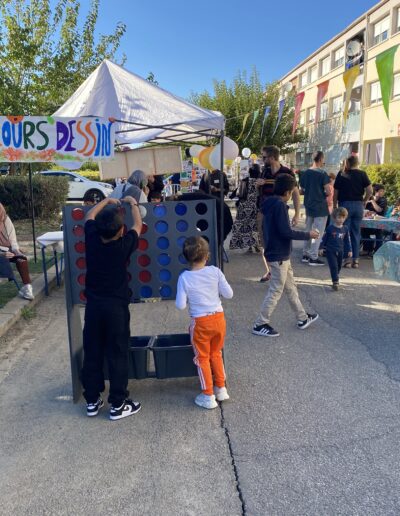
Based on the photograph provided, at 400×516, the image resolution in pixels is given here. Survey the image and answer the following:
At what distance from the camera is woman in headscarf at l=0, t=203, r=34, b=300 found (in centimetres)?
596

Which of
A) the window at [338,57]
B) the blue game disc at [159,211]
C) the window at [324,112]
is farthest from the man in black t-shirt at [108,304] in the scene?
the window at [324,112]

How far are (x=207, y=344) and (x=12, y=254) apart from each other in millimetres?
3632

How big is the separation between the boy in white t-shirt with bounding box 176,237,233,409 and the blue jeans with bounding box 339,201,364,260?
5.06 meters

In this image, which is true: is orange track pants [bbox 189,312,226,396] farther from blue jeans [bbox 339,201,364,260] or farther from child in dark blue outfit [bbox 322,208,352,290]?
blue jeans [bbox 339,201,364,260]

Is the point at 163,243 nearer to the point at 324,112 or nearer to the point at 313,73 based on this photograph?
the point at 324,112

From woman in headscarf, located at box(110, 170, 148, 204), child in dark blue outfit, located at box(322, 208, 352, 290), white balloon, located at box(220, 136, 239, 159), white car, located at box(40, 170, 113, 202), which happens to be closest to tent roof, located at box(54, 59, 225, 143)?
woman in headscarf, located at box(110, 170, 148, 204)

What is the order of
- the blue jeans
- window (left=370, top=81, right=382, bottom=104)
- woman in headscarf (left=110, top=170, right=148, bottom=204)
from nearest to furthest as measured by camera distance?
woman in headscarf (left=110, top=170, right=148, bottom=204) < the blue jeans < window (left=370, top=81, right=382, bottom=104)

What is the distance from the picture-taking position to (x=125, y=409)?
335 cm

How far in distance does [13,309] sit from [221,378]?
317cm

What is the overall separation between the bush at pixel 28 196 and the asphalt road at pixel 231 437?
877cm

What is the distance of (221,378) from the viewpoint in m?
3.52

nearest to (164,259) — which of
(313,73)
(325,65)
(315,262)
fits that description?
(315,262)

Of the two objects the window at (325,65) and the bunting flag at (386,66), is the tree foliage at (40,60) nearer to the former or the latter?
the bunting flag at (386,66)

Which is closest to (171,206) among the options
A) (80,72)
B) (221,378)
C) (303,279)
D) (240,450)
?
(221,378)
